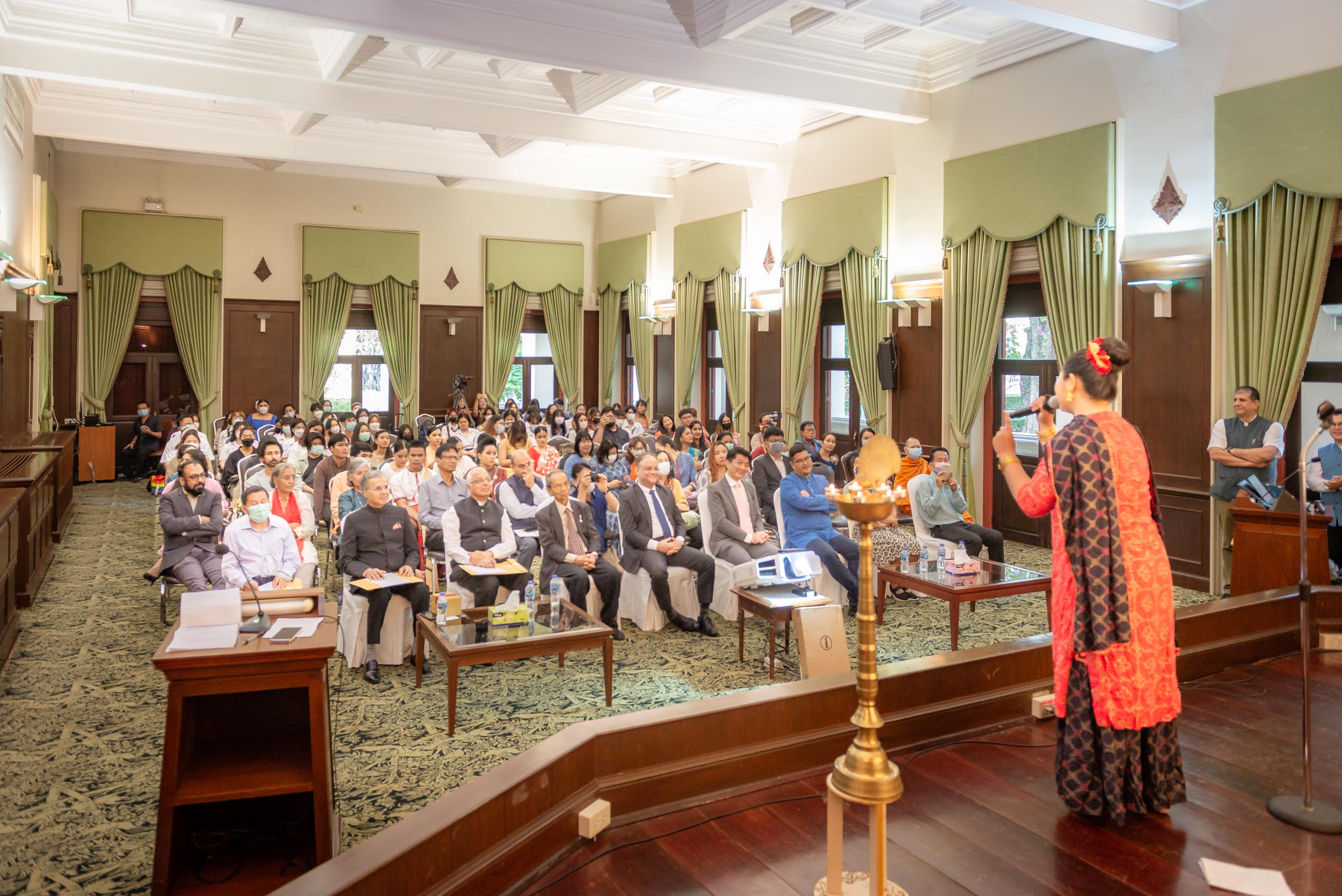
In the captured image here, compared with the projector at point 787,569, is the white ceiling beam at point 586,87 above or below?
above

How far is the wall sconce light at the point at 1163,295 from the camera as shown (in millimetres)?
7910

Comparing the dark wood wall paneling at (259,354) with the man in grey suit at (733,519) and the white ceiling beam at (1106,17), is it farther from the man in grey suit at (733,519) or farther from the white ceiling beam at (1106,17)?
the white ceiling beam at (1106,17)

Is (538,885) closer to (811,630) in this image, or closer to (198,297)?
(811,630)

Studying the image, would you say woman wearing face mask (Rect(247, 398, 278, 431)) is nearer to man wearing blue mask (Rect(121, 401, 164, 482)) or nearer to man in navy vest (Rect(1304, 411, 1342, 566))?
man wearing blue mask (Rect(121, 401, 164, 482))

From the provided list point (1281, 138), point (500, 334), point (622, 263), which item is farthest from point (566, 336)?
point (1281, 138)

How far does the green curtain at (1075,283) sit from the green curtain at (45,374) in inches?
459

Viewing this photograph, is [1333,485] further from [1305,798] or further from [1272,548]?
[1305,798]

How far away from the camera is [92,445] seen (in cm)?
1395

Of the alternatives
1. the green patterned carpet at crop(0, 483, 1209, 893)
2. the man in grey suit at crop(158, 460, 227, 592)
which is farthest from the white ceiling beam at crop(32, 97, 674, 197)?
the man in grey suit at crop(158, 460, 227, 592)

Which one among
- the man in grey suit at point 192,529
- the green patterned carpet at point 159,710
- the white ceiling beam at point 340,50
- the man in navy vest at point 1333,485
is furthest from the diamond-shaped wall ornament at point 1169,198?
the man in grey suit at point 192,529

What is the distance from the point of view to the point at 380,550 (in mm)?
5938

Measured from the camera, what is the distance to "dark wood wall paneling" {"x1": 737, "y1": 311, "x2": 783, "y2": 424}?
42.0 ft

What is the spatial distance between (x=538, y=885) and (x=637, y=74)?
7.20 meters

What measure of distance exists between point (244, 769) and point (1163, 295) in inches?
298
